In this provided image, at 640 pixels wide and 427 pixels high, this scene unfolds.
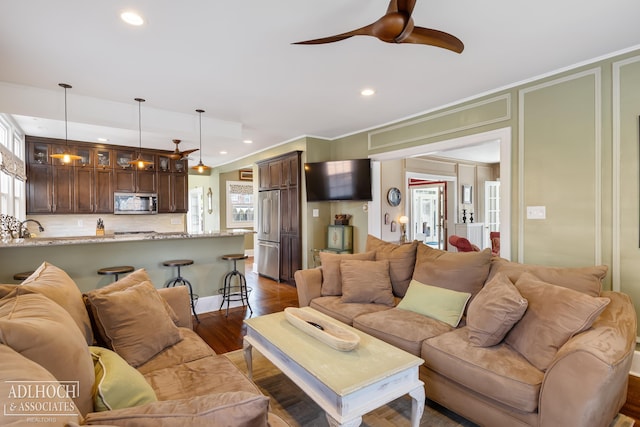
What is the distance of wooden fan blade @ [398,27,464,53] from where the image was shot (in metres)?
1.87

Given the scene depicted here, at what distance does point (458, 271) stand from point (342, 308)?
1.02 meters

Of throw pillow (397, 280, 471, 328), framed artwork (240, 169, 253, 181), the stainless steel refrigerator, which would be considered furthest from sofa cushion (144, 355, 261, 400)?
framed artwork (240, 169, 253, 181)

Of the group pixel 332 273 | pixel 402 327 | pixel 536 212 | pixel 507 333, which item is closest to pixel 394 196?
pixel 536 212

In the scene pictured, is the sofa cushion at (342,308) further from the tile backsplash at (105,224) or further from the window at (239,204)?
the window at (239,204)

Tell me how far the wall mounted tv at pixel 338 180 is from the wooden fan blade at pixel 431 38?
2899 millimetres

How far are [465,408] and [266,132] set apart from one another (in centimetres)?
448

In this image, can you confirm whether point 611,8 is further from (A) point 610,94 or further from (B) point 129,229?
(B) point 129,229

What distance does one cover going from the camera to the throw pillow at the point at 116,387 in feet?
3.63

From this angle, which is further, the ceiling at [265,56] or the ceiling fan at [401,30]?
the ceiling at [265,56]

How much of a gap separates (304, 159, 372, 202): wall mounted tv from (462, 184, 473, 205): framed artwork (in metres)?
3.67

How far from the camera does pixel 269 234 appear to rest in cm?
629

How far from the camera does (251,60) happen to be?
9.04ft

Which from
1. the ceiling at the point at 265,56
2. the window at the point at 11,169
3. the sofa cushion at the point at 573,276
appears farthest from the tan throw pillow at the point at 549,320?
the window at the point at 11,169

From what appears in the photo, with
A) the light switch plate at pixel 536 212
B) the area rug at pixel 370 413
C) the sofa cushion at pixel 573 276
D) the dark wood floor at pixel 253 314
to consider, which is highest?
the light switch plate at pixel 536 212
